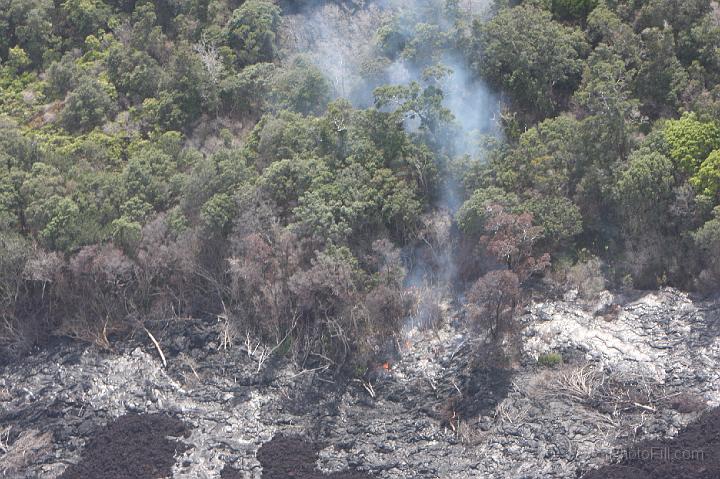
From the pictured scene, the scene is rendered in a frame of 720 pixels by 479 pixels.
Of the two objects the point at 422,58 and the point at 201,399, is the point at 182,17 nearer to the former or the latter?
the point at 422,58

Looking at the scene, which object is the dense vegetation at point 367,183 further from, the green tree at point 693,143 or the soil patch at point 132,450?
the soil patch at point 132,450

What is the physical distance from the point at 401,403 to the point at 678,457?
29.7ft

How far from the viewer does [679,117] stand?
139ft

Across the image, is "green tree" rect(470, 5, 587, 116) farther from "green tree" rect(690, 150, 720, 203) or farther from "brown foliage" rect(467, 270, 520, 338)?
"brown foliage" rect(467, 270, 520, 338)

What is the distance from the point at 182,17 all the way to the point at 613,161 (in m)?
19.6

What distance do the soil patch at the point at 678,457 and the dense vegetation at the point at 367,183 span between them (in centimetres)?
616

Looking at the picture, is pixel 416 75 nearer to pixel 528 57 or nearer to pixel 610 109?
pixel 528 57

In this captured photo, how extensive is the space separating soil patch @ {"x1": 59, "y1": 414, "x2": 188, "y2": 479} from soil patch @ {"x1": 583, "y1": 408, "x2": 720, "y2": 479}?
12.9m

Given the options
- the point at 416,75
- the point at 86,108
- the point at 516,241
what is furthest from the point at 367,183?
the point at 86,108

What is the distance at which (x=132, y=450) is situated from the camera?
37.7 m

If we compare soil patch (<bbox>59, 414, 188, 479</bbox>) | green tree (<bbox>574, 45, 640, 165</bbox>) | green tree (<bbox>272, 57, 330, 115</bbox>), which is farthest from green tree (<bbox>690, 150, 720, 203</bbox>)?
soil patch (<bbox>59, 414, 188, 479</bbox>)

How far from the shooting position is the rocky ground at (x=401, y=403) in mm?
36219

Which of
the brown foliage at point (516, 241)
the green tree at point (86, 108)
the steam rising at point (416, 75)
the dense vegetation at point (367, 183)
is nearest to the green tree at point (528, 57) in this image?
the dense vegetation at point (367, 183)

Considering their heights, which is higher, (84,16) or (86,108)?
(84,16)
